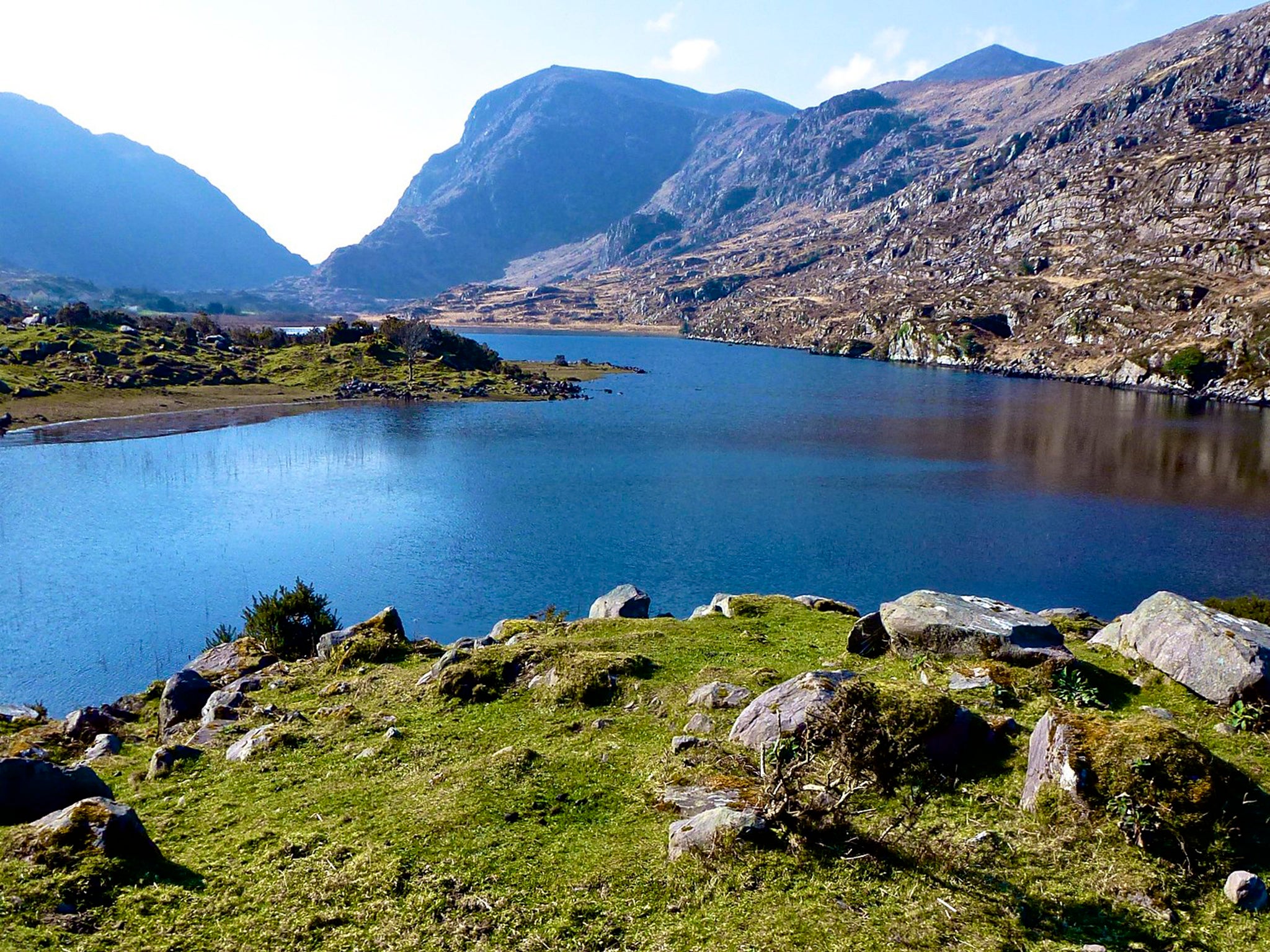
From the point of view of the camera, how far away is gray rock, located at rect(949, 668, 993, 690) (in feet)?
59.6

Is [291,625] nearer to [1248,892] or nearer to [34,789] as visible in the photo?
[34,789]

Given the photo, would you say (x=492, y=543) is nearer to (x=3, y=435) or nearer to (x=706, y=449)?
(x=706, y=449)

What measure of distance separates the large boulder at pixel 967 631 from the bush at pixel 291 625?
77.9ft

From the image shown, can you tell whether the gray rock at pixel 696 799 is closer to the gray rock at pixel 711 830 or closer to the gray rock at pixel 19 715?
the gray rock at pixel 711 830

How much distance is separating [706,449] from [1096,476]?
46.8 metres

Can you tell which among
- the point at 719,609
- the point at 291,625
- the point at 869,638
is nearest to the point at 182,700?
the point at 291,625

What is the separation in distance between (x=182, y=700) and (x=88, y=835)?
40.4ft

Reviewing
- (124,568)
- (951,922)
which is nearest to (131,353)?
(124,568)

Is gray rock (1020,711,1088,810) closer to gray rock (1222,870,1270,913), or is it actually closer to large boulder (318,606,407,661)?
Answer: gray rock (1222,870,1270,913)

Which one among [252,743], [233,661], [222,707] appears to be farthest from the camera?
[233,661]

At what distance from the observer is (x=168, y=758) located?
714 inches

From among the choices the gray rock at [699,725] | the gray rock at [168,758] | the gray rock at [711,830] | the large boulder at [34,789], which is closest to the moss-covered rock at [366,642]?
the gray rock at [168,758]

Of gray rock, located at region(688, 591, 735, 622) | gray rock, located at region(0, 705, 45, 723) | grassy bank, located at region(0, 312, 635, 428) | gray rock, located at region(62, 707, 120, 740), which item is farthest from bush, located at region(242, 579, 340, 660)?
grassy bank, located at region(0, 312, 635, 428)

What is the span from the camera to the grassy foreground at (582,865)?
1085cm
